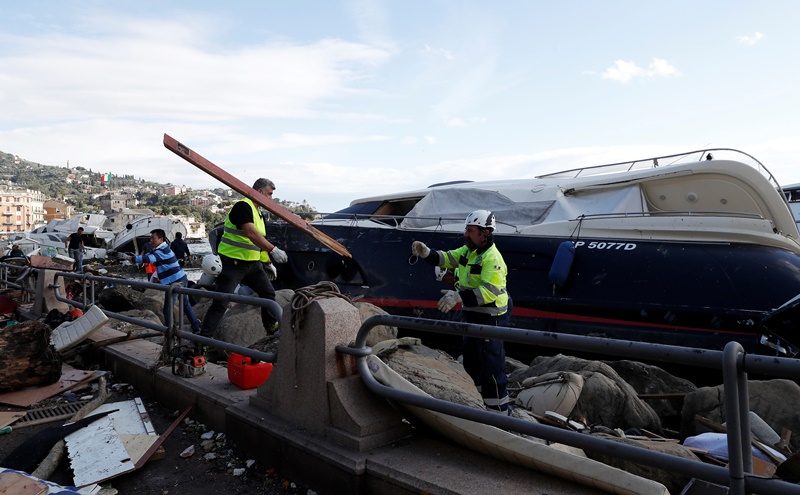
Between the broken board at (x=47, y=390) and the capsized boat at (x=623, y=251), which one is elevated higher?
the capsized boat at (x=623, y=251)

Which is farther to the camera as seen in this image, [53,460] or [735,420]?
[53,460]

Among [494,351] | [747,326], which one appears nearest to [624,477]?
[494,351]

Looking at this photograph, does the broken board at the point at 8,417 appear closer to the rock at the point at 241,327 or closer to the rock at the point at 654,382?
the rock at the point at 241,327

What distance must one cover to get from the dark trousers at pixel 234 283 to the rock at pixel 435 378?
8.62 feet

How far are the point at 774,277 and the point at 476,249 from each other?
4356 mm

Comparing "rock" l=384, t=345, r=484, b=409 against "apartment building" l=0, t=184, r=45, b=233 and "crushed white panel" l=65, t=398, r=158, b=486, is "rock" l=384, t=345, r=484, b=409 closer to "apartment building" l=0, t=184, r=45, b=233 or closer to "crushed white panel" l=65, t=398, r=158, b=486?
"crushed white panel" l=65, t=398, r=158, b=486

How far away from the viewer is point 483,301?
4.65 metres

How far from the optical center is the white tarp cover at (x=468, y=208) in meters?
9.17

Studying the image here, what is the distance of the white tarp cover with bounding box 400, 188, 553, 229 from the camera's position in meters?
9.17

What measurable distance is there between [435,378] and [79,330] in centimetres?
467

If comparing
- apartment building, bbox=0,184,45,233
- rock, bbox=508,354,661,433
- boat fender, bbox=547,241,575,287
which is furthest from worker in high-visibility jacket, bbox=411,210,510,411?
apartment building, bbox=0,184,45,233

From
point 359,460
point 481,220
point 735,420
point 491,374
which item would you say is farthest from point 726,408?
point 481,220

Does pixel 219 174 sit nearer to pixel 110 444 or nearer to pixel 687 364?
pixel 110 444

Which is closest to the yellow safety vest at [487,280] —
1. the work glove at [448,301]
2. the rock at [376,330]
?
the work glove at [448,301]
